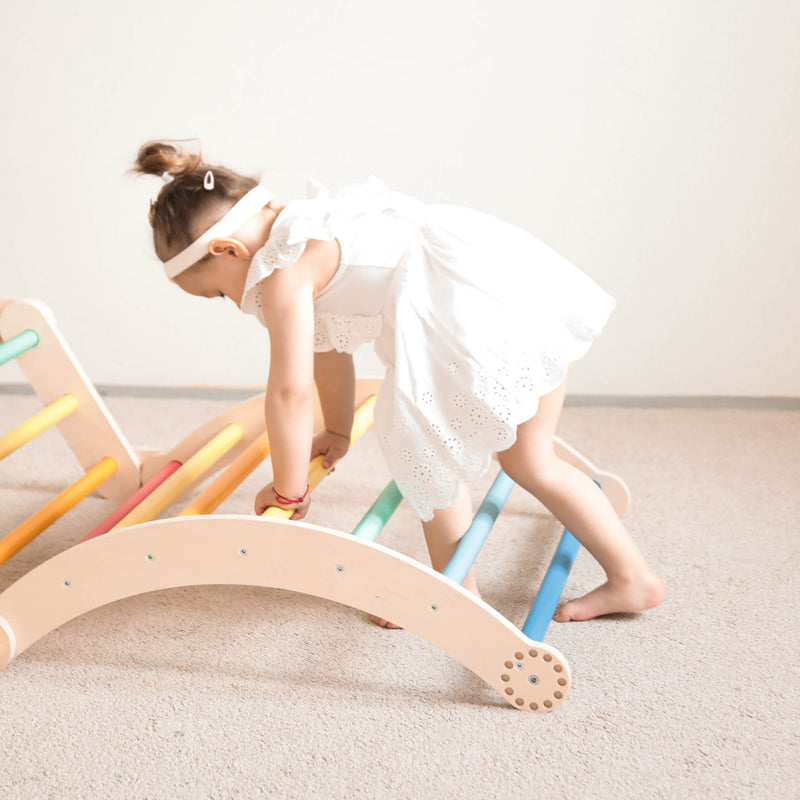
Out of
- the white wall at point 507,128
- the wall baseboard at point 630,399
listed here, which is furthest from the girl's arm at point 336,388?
the wall baseboard at point 630,399

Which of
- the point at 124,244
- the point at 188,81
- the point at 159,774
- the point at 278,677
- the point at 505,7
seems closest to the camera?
the point at 159,774

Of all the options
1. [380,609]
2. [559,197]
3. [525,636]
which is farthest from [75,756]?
[559,197]

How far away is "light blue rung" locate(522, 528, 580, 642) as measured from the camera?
0.96m

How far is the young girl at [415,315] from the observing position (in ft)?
3.08

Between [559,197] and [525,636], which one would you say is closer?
[525,636]

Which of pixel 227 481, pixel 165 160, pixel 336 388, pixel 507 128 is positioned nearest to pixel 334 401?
pixel 336 388

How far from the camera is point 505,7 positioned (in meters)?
1.66

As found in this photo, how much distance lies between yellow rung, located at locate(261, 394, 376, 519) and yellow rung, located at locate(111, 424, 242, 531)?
0.15 meters

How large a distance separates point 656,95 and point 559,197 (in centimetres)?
26

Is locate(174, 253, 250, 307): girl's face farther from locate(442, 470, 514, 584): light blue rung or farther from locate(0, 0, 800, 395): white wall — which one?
locate(0, 0, 800, 395): white wall

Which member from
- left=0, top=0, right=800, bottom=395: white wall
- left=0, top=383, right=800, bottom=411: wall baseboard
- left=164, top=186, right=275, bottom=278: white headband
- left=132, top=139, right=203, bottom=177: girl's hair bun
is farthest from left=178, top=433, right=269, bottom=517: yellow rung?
left=0, top=383, right=800, bottom=411: wall baseboard

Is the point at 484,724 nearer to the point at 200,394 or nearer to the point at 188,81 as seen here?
the point at 200,394

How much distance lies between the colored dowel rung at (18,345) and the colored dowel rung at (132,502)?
243mm

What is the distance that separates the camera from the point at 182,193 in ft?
3.14
